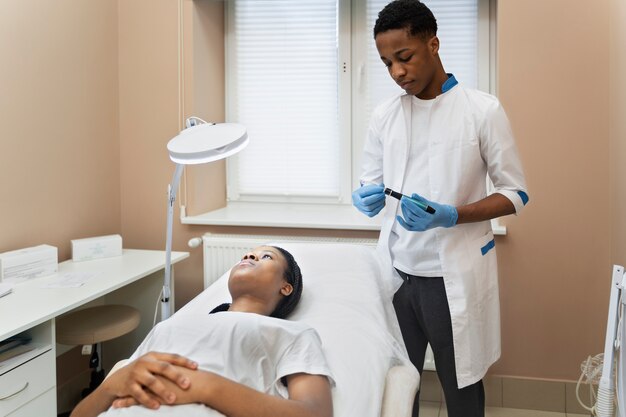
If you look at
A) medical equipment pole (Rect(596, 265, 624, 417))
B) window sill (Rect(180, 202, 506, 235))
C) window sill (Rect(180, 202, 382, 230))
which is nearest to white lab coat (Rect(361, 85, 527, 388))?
medical equipment pole (Rect(596, 265, 624, 417))

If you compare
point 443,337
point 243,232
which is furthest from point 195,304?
point 243,232

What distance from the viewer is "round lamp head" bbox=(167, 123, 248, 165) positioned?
4.52 ft

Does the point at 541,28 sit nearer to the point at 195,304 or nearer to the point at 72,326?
the point at 195,304

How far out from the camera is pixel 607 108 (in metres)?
2.23

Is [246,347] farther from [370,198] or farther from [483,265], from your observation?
[483,265]

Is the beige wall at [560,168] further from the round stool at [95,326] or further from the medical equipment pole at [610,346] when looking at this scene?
the round stool at [95,326]

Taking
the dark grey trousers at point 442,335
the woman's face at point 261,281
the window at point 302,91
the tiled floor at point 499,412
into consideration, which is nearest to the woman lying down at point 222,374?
the woman's face at point 261,281

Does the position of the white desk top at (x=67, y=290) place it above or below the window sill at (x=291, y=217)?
below

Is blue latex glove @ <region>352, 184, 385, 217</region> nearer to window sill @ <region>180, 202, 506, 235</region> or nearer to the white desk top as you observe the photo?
window sill @ <region>180, 202, 506, 235</region>

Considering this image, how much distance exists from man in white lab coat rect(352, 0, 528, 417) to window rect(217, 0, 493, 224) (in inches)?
44.3

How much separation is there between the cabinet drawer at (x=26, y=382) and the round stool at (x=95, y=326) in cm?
34

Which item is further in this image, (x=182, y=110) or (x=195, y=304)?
(x=182, y=110)

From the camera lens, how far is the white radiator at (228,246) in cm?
254

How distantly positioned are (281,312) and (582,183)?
151cm
